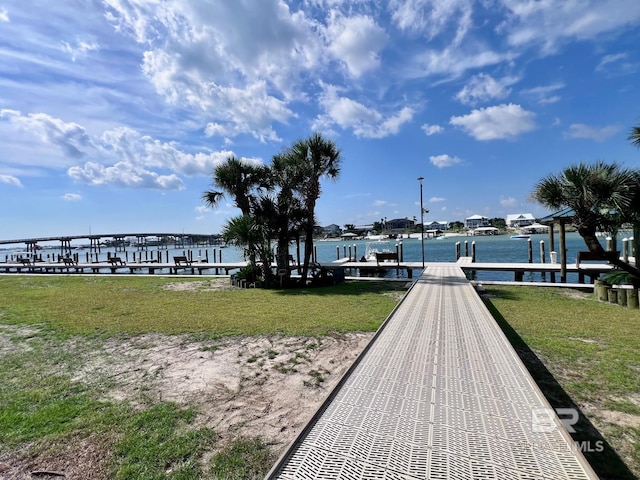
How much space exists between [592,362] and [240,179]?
13.3m

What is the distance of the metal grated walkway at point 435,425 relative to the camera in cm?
220

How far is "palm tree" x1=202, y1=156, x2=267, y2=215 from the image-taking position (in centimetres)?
1447

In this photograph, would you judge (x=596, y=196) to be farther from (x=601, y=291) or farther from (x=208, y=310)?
(x=208, y=310)

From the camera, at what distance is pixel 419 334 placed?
208 inches

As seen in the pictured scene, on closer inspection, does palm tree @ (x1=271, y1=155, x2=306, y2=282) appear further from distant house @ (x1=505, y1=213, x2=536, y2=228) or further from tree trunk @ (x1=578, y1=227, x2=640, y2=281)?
distant house @ (x1=505, y1=213, x2=536, y2=228)

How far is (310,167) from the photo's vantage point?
14.0 meters

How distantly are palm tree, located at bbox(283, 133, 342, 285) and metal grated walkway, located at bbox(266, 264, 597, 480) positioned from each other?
391 inches

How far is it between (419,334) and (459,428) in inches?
105

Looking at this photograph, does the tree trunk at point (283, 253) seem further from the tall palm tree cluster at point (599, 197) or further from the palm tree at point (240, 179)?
the tall palm tree cluster at point (599, 197)

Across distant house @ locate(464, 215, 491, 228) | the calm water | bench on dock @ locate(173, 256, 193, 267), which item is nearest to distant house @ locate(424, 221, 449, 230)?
distant house @ locate(464, 215, 491, 228)

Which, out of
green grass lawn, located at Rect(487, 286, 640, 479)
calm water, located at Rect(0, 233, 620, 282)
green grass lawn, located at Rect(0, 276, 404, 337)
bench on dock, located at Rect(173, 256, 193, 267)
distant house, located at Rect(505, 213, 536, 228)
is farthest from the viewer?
distant house, located at Rect(505, 213, 536, 228)

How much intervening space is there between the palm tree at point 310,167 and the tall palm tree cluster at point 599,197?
8.17 meters

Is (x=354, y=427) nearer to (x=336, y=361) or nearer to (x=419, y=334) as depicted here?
(x=336, y=361)
